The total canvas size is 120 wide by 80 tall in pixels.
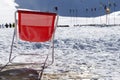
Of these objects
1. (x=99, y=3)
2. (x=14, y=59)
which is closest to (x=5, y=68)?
(x=14, y=59)

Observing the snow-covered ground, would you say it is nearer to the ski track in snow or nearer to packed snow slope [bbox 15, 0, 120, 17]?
the ski track in snow

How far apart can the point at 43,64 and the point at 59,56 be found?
1.03 m

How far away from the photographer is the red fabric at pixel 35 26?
20.0ft

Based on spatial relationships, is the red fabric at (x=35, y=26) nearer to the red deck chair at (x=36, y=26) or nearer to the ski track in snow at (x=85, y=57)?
the red deck chair at (x=36, y=26)

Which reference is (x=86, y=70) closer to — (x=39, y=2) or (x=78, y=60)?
(x=78, y=60)

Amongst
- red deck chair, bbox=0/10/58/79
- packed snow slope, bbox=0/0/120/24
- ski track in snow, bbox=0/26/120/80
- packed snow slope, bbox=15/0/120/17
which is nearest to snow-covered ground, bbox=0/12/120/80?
ski track in snow, bbox=0/26/120/80

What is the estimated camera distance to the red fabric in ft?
20.0

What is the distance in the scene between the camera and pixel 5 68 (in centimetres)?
504

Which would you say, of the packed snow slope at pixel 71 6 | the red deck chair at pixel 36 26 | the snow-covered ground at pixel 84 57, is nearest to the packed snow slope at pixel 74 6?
the packed snow slope at pixel 71 6

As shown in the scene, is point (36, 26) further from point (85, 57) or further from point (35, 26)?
point (85, 57)

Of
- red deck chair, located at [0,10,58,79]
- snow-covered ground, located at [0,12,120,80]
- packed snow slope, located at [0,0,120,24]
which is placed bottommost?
snow-covered ground, located at [0,12,120,80]

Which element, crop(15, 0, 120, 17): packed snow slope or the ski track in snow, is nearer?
the ski track in snow

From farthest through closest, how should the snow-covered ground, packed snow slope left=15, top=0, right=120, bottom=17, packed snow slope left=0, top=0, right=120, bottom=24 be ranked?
1. packed snow slope left=15, top=0, right=120, bottom=17
2. packed snow slope left=0, top=0, right=120, bottom=24
3. the snow-covered ground

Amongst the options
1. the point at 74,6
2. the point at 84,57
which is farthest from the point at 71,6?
the point at 84,57
